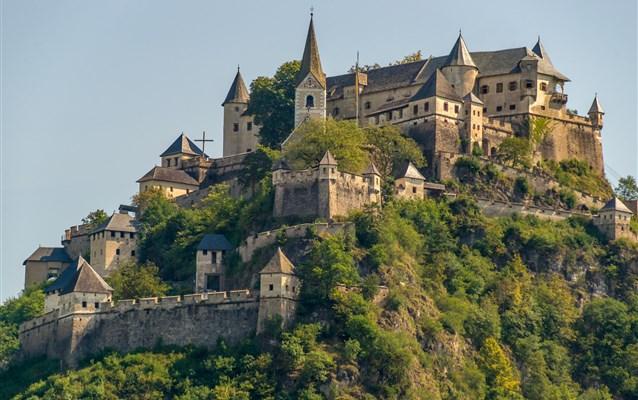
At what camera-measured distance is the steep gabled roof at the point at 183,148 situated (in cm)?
12331

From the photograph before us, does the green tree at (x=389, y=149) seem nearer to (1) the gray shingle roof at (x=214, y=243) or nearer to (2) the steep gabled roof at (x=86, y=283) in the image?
(1) the gray shingle roof at (x=214, y=243)

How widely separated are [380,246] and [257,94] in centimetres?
2357

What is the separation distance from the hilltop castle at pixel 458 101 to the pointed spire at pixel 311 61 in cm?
6

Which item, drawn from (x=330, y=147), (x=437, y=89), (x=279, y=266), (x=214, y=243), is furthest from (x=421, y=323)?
(x=437, y=89)

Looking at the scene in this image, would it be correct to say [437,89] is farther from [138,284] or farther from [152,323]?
[152,323]

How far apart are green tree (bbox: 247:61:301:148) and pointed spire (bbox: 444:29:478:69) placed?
9.27m

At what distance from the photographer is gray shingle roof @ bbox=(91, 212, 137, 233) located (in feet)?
362

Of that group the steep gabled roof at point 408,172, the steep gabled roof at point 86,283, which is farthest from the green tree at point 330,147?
the steep gabled roof at point 86,283

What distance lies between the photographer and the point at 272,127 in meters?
118

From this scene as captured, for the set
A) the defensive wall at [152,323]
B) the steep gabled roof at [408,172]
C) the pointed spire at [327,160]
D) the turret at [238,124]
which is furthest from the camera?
the turret at [238,124]

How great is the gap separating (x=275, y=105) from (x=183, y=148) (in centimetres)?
805

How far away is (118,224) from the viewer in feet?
363

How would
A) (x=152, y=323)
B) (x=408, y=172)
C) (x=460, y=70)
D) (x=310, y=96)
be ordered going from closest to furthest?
(x=152, y=323), (x=408, y=172), (x=310, y=96), (x=460, y=70)

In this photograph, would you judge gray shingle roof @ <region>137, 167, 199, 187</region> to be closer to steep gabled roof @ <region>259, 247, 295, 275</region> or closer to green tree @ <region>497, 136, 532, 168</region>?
green tree @ <region>497, 136, 532, 168</region>
